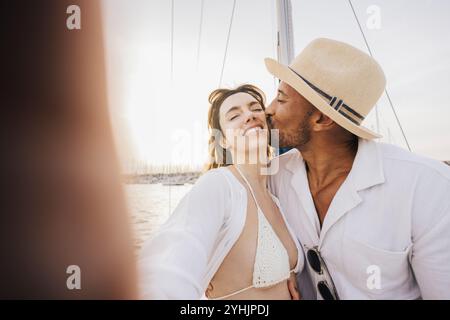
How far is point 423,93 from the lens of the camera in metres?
2.33

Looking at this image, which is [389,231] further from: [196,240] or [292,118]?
[196,240]

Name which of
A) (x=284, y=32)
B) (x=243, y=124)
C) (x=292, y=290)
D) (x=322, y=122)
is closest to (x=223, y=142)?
(x=243, y=124)

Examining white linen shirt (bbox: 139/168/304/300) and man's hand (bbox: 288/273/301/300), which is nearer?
white linen shirt (bbox: 139/168/304/300)

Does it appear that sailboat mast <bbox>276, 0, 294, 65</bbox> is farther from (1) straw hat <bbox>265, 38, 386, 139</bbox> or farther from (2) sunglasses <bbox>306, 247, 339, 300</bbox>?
(2) sunglasses <bbox>306, 247, 339, 300</bbox>

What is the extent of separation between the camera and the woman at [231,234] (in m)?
0.69

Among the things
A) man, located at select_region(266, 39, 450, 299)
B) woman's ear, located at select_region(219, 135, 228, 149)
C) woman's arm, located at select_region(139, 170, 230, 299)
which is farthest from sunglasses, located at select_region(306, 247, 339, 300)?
woman's ear, located at select_region(219, 135, 228, 149)

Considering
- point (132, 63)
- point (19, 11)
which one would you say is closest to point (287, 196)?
point (132, 63)

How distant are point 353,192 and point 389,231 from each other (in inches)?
7.4

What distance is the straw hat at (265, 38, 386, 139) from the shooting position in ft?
3.72

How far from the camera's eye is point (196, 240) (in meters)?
0.77

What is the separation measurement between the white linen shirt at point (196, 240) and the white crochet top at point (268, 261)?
3.8 inches

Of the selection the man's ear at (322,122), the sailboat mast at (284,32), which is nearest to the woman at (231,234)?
the man's ear at (322,122)

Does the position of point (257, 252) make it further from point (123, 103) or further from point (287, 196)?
point (123, 103)

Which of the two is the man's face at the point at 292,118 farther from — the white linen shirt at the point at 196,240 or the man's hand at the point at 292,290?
the man's hand at the point at 292,290
